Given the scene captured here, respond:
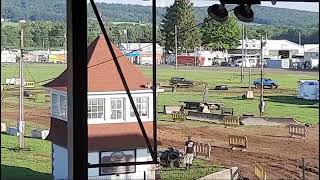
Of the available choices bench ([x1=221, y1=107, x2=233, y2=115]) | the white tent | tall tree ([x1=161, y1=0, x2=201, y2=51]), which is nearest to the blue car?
the white tent

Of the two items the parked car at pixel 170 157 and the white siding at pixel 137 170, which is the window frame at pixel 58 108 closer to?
the white siding at pixel 137 170

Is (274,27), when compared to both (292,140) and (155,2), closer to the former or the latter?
(292,140)

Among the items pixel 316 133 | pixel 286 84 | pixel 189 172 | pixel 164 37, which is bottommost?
pixel 189 172

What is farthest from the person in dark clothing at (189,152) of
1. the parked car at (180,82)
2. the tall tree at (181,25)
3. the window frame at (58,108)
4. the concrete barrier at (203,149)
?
the window frame at (58,108)

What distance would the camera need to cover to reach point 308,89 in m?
5.10

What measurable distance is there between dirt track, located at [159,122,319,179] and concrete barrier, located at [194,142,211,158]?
0.04 m

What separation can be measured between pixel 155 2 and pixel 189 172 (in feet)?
5.33

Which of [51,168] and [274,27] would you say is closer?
[51,168]

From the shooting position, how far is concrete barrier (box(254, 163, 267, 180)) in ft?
16.8

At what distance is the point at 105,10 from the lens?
4.71 metres

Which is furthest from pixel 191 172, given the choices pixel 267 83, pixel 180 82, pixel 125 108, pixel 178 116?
pixel 267 83

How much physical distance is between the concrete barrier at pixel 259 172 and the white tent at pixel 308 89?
720 mm

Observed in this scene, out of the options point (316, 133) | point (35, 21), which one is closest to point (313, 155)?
point (316, 133)

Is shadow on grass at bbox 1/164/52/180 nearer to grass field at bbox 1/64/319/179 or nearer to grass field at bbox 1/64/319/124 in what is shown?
grass field at bbox 1/64/319/179
